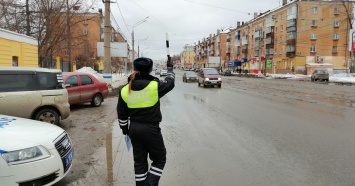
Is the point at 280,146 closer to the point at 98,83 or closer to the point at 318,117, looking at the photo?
the point at 318,117

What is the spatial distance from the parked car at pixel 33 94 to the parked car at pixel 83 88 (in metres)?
3.23

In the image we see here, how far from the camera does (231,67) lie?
348ft

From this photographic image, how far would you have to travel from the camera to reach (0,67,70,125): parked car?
26.6 ft

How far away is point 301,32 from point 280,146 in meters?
60.3

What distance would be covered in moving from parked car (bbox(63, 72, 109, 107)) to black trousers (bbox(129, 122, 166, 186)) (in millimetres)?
9040

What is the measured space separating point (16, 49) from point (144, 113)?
18088 millimetres

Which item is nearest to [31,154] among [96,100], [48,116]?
[48,116]

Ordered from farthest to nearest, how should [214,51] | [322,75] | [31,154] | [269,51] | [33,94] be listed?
[214,51]
[269,51]
[322,75]
[33,94]
[31,154]

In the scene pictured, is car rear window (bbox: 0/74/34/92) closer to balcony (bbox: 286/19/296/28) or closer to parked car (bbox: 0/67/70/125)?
parked car (bbox: 0/67/70/125)

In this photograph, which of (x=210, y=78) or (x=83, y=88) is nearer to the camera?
(x=83, y=88)

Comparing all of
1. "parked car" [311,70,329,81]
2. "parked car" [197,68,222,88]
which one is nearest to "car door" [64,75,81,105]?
"parked car" [197,68,222,88]

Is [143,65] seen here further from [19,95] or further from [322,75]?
[322,75]

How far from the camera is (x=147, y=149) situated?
154 inches

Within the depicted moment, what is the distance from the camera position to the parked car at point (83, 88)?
516 inches
